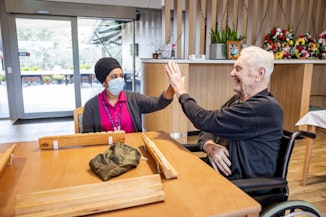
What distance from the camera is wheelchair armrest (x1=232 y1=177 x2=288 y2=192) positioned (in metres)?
1.19

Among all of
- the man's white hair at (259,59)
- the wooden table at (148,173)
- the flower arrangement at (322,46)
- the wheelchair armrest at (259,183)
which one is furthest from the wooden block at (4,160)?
the flower arrangement at (322,46)

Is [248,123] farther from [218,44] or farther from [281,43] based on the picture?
[281,43]

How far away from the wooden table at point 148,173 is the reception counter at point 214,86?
75.9 inches

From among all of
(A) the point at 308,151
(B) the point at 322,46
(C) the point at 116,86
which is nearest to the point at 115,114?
(C) the point at 116,86

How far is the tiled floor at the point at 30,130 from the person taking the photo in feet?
13.6

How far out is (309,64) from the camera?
381cm

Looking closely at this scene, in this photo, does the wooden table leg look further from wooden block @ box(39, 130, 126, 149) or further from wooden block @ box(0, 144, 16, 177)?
wooden block @ box(0, 144, 16, 177)

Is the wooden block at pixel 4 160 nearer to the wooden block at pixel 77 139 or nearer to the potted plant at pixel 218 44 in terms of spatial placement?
the wooden block at pixel 77 139

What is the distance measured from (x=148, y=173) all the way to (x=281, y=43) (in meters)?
3.59

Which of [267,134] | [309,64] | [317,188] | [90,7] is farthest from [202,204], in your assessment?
[90,7]

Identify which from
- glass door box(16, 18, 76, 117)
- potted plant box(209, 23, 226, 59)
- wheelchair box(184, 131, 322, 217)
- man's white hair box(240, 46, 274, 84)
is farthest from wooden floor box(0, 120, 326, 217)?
man's white hair box(240, 46, 274, 84)

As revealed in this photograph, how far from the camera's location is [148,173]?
112 centimetres

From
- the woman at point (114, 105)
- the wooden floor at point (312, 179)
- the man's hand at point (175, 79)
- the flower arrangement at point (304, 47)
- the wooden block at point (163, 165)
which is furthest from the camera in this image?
the flower arrangement at point (304, 47)

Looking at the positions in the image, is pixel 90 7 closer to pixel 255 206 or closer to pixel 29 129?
pixel 29 129
